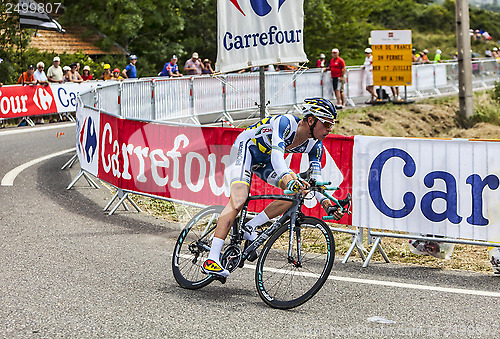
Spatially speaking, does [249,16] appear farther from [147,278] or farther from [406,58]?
[406,58]

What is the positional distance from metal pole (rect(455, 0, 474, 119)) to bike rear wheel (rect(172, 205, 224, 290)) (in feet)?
56.9

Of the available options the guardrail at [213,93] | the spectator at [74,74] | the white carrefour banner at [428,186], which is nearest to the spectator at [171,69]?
the spectator at [74,74]

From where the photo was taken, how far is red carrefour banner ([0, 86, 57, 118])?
846 inches

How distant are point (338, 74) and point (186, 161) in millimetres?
15694

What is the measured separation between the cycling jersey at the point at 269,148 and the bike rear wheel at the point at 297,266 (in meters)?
0.35

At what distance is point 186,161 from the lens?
33.1 ft

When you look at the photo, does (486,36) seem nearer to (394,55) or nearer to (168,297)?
(394,55)

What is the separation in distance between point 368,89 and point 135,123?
17.4 m

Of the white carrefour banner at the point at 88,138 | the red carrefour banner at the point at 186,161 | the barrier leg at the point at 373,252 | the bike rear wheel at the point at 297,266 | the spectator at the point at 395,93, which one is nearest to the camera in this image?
the bike rear wheel at the point at 297,266

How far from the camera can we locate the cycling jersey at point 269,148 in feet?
21.5

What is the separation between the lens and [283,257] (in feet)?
21.9

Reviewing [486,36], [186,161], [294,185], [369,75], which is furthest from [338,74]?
[486,36]

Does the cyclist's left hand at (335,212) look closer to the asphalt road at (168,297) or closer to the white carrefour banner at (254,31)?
the asphalt road at (168,297)

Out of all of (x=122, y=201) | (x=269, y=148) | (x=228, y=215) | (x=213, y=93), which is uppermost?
(x=213, y=93)
